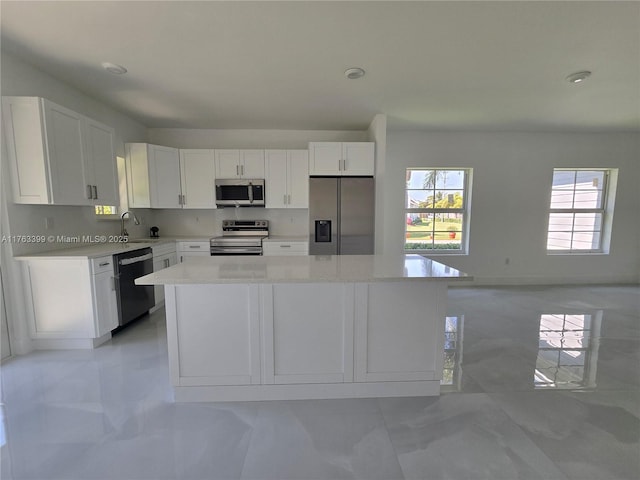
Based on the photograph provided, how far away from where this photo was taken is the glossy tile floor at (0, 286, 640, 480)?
1333mm

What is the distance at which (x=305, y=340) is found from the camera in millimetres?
1804

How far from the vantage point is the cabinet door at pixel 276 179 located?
4.06m

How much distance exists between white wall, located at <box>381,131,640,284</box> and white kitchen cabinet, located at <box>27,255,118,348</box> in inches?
157

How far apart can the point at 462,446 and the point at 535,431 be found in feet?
1.63

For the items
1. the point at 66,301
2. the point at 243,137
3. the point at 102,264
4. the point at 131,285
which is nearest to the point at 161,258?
the point at 131,285

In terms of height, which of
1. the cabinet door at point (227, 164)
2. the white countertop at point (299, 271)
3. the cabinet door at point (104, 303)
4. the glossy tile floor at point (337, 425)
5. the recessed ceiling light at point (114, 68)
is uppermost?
the recessed ceiling light at point (114, 68)

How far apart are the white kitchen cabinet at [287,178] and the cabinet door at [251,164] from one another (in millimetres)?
93

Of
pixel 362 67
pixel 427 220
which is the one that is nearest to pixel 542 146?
pixel 427 220

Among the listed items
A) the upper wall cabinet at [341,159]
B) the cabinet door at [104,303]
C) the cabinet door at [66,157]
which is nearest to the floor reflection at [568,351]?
the upper wall cabinet at [341,159]

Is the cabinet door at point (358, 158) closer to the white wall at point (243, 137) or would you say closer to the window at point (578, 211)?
the white wall at point (243, 137)

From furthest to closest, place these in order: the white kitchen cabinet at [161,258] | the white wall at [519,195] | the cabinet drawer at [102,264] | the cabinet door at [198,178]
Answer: the white wall at [519,195], the cabinet door at [198,178], the white kitchen cabinet at [161,258], the cabinet drawer at [102,264]

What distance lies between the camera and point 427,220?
476cm

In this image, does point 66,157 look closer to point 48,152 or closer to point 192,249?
point 48,152

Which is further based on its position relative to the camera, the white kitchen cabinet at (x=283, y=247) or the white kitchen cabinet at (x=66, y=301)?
the white kitchen cabinet at (x=283, y=247)
